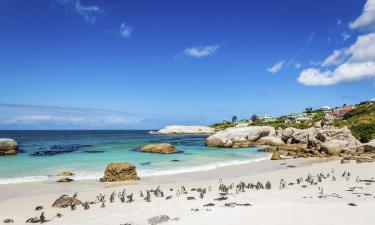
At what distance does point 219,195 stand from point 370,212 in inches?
220

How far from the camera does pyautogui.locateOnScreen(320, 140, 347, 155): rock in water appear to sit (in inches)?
1415

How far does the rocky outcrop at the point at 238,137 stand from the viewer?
53.2 metres

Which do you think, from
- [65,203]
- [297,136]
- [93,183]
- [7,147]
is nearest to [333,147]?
[297,136]

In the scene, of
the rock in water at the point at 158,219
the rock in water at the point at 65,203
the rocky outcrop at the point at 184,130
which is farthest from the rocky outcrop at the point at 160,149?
the rocky outcrop at the point at 184,130

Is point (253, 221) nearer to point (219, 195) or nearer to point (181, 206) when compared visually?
point (181, 206)

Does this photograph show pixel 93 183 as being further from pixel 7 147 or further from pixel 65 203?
pixel 7 147

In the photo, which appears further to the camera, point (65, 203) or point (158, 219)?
Result: point (65, 203)

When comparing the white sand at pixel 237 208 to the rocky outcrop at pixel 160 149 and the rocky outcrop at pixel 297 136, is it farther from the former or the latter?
the rocky outcrop at pixel 297 136

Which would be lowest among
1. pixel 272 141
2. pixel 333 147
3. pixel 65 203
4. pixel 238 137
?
pixel 65 203

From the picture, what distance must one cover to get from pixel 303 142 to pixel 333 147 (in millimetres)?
13102

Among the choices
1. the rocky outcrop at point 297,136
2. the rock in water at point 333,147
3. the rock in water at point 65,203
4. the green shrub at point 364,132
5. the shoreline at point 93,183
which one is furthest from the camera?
the rocky outcrop at point 297,136

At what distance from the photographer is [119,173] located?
65.7 ft

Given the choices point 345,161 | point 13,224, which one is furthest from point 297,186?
point 345,161

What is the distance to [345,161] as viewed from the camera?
27266mm
